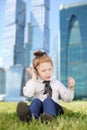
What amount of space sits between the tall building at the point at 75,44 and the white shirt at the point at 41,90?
128 m

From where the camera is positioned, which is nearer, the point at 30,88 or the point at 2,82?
the point at 30,88

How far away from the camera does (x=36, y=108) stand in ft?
17.1

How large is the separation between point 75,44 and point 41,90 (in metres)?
132

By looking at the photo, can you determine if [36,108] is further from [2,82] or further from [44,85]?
[2,82]

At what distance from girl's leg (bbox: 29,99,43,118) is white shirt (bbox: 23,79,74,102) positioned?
1.17ft

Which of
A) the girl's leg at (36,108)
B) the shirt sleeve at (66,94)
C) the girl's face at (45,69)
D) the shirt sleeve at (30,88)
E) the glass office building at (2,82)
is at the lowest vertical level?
the glass office building at (2,82)

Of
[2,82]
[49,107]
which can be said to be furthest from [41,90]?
[2,82]

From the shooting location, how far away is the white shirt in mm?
5727

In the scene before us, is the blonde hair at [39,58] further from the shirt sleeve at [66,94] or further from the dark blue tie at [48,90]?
the shirt sleeve at [66,94]

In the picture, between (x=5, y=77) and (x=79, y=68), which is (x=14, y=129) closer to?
(x=79, y=68)

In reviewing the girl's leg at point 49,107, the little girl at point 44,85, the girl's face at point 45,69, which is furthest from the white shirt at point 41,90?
the girl's leg at point 49,107

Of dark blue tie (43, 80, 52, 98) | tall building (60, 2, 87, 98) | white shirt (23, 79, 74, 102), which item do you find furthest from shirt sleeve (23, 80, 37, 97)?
tall building (60, 2, 87, 98)

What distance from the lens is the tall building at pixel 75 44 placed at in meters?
135

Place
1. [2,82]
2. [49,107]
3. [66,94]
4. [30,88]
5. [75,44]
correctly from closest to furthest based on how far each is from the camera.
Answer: [49,107]
[30,88]
[66,94]
[75,44]
[2,82]
